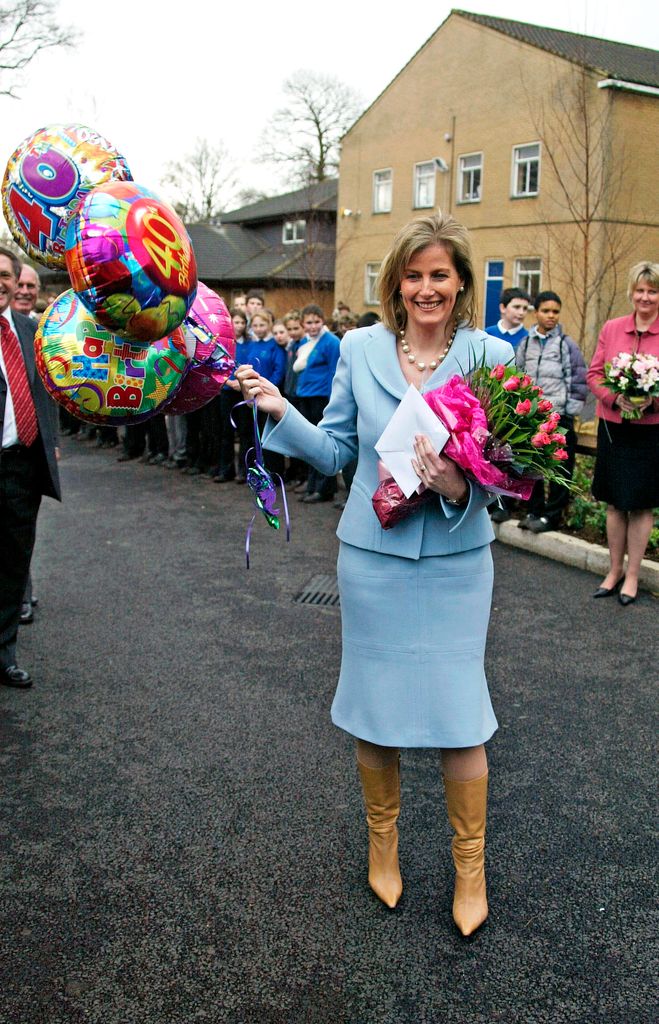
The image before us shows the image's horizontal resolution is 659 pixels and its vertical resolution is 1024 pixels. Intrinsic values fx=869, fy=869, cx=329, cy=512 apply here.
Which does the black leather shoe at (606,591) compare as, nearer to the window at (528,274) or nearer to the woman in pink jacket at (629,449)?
the woman in pink jacket at (629,449)

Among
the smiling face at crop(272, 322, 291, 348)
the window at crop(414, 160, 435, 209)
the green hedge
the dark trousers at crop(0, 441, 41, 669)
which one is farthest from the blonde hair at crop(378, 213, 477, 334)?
the window at crop(414, 160, 435, 209)

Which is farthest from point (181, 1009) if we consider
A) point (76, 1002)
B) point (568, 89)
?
point (568, 89)

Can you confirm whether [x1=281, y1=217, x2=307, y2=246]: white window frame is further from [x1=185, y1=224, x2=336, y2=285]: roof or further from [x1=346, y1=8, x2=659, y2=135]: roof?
[x1=346, y1=8, x2=659, y2=135]: roof

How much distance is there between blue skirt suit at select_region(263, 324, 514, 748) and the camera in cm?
280

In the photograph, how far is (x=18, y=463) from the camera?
4.78 m

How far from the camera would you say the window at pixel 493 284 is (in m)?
27.7

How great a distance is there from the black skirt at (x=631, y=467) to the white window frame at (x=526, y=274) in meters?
21.6

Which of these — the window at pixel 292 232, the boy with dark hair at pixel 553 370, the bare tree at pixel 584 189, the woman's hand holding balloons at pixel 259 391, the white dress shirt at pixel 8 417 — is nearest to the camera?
the woman's hand holding balloons at pixel 259 391

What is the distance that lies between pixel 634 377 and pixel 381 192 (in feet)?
95.8

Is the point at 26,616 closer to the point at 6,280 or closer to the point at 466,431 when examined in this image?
the point at 6,280

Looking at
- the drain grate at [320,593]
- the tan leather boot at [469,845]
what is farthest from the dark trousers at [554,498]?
the tan leather boot at [469,845]

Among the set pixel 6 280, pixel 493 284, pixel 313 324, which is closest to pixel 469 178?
pixel 493 284

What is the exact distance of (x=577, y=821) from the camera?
347 cm

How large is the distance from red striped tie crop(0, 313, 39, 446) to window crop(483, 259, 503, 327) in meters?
24.3
